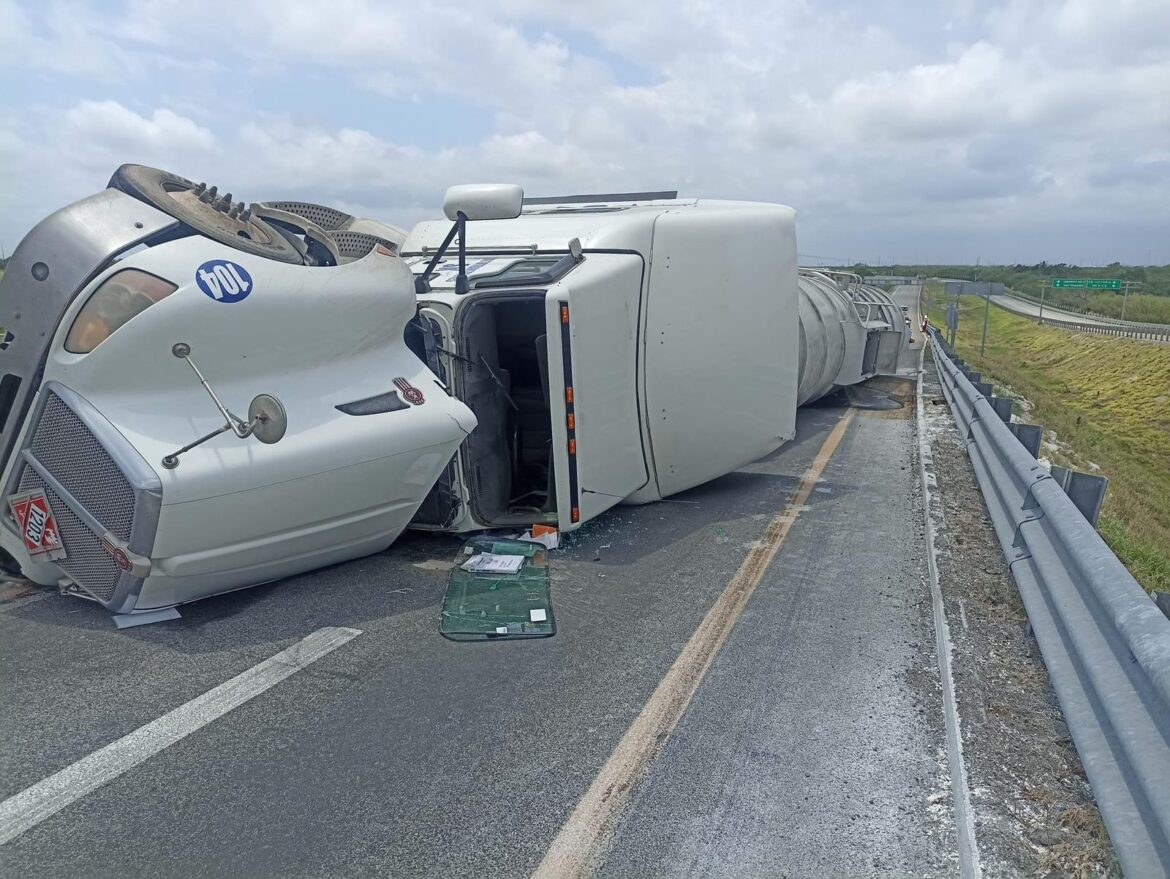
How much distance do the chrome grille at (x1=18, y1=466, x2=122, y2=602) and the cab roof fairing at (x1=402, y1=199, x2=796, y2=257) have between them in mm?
3436

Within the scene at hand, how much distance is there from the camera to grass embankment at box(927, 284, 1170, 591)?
9.13m

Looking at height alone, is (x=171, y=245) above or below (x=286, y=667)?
above

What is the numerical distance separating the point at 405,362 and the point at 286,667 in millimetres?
2027

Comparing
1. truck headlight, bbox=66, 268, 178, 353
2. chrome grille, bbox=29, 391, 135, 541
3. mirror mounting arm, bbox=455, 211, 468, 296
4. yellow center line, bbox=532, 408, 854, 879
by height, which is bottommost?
yellow center line, bbox=532, 408, 854, 879

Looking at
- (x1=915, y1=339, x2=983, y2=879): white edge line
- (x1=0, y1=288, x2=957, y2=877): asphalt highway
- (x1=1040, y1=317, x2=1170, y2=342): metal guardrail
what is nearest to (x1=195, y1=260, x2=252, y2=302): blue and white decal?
(x1=0, y1=288, x2=957, y2=877): asphalt highway

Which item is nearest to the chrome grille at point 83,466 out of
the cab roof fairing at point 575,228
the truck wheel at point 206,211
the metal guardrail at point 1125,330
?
the truck wheel at point 206,211

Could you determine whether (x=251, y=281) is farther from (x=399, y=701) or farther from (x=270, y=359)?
(x=399, y=701)

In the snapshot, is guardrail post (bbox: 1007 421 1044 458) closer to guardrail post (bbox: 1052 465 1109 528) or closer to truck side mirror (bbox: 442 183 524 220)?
guardrail post (bbox: 1052 465 1109 528)

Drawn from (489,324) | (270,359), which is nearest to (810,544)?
(489,324)

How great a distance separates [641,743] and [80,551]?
288cm

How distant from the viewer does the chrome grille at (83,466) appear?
3807mm

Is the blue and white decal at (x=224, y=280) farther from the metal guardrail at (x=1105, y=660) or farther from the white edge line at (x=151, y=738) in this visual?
the metal guardrail at (x=1105, y=660)

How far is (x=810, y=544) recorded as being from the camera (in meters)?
5.94

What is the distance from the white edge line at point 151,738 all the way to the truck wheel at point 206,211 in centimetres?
210
